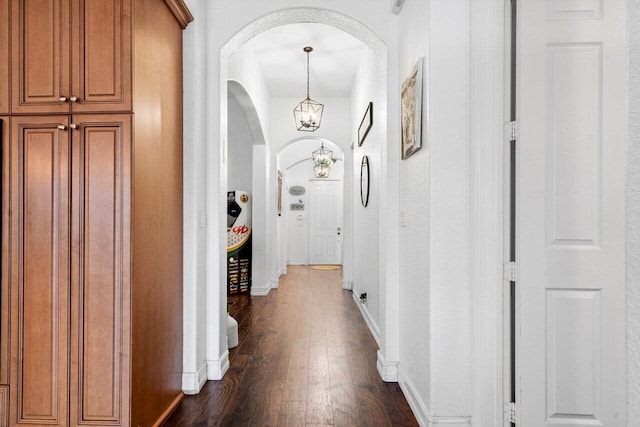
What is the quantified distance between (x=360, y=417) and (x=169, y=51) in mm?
2316

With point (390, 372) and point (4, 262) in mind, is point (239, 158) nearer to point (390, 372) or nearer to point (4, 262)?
point (390, 372)

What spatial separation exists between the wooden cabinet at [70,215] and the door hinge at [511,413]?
5.56 ft

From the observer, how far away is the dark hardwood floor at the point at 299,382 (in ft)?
7.30

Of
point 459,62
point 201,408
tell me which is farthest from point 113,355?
point 459,62

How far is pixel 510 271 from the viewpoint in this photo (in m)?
1.86

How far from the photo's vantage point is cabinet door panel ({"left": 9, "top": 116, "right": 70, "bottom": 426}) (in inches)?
72.4

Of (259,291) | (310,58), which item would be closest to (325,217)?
(259,291)

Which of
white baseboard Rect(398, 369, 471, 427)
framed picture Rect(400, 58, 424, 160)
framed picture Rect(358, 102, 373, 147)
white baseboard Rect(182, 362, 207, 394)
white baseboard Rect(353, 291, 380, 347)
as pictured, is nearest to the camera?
white baseboard Rect(398, 369, 471, 427)

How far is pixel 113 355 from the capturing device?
71.9 inches

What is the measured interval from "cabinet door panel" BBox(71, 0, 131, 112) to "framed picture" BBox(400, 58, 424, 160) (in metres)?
1.44

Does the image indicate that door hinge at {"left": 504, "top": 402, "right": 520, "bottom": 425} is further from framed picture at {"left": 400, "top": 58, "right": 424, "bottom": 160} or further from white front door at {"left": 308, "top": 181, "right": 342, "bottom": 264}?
Result: white front door at {"left": 308, "top": 181, "right": 342, "bottom": 264}

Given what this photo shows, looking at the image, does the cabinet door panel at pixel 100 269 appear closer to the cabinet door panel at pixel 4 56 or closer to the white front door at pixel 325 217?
the cabinet door panel at pixel 4 56

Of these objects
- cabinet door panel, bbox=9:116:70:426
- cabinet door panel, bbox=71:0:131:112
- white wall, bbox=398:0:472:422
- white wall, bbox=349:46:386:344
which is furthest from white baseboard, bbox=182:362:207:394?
cabinet door panel, bbox=71:0:131:112

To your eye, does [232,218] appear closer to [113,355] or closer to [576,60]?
[113,355]
